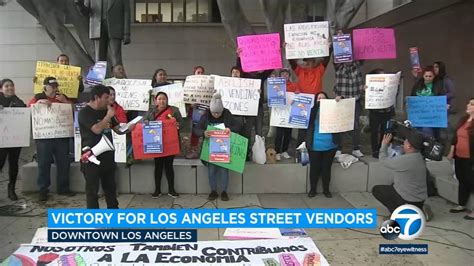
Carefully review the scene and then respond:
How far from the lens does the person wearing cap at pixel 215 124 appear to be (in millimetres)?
6496

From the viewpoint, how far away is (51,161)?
22.0 ft

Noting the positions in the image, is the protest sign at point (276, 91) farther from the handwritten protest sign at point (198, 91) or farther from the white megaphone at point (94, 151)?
the white megaphone at point (94, 151)

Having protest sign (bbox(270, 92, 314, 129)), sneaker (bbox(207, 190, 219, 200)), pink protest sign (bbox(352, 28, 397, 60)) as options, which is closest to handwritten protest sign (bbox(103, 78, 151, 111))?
sneaker (bbox(207, 190, 219, 200))

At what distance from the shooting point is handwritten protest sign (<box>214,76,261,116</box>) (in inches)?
276

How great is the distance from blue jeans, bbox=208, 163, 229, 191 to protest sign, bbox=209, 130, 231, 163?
207 millimetres

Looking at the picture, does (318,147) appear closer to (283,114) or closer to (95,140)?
(283,114)

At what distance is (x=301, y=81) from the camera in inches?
290

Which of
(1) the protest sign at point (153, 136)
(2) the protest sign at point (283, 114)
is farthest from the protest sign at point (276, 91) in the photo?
(1) the protest sign at point (153, 136)

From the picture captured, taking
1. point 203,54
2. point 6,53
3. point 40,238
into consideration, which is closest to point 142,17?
point 203,54

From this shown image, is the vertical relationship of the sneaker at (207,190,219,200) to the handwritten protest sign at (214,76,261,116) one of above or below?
below

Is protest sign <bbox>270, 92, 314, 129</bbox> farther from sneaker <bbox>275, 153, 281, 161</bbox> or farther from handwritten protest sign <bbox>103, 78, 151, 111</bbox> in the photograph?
handwritten protest sign <bbox>103, 78, 151, 111</bbox>

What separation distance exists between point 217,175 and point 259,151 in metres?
0.75

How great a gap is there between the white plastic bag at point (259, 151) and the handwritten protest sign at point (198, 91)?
97 cm

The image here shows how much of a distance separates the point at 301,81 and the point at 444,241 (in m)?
3.34
